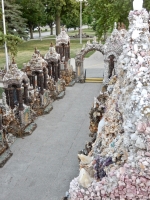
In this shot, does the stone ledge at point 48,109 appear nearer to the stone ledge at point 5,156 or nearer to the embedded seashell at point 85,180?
the stone ledge at point 5,156

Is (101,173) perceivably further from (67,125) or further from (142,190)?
→ (67,125)

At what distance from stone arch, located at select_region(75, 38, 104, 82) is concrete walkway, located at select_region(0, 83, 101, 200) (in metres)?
6.71

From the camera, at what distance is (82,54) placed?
23.7 m

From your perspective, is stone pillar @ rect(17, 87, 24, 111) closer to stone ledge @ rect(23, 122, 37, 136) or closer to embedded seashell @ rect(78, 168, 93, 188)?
stone ledge @ rect(23, 122, 37, 136)

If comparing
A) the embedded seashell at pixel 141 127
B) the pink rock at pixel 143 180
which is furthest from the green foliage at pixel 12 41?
the pink rock at pixel 143 180

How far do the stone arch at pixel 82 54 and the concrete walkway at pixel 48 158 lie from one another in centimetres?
671

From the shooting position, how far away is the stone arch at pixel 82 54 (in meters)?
23.4

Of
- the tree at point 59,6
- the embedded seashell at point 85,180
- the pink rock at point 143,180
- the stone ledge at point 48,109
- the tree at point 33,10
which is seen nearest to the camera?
the pink rock at point 143,180

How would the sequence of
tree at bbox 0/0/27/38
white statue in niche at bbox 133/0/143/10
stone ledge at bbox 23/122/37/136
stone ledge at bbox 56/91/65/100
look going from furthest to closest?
1. tree at bbox 0/0/27/38
2. stone ledge at bbox 56/91/65/100
3. stone ledge at bbox 23/122/37/136
4. white statue in niche at bbox 133/0/143/10

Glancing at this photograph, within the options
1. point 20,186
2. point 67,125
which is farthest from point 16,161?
point 67,125

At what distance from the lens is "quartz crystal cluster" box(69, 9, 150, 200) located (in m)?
4.06

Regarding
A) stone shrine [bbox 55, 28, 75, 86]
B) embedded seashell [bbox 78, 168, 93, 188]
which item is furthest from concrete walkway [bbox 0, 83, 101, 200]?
stone shrine [bbox 55, 28, 75, 86]

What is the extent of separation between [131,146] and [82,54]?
65.3 feet

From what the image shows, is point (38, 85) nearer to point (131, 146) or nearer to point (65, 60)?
point (65, 60)
